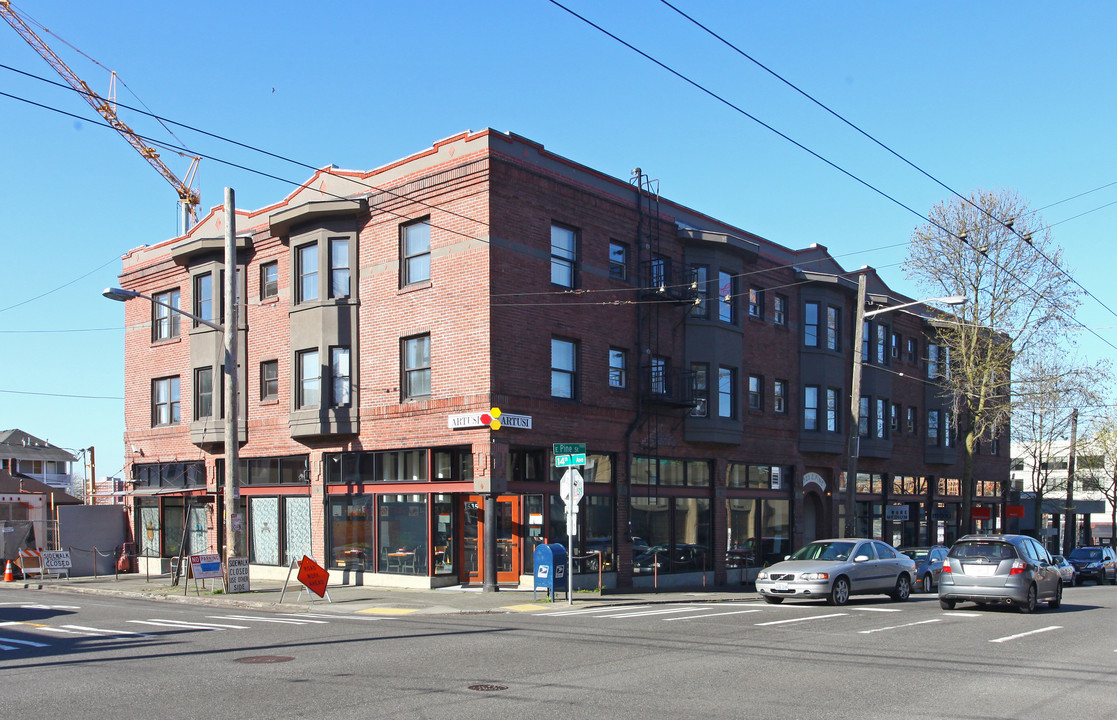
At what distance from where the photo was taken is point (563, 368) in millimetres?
25766

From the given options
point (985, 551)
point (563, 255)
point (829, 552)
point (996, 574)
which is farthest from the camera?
point (563, 255)

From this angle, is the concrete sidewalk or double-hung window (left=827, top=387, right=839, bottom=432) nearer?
the concrete sidewalk

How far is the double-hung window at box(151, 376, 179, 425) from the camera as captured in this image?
3344cm

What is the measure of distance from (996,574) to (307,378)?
18.2m

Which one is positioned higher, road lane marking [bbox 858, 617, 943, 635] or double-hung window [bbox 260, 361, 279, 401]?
double-hung window [bbox 260, 361, 279, 401]

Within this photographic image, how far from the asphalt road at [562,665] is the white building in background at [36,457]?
3580 inches

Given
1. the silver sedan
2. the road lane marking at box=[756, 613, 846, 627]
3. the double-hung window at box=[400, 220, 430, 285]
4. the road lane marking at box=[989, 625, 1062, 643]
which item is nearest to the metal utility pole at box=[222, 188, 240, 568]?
the double-hung window at box=[400, 220, 430, 285]

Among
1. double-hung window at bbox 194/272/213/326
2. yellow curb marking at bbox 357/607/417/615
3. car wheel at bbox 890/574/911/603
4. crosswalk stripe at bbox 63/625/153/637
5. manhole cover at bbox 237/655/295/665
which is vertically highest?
double-hung window at bbox 194/272/213/326

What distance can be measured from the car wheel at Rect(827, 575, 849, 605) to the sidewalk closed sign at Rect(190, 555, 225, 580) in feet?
48.2

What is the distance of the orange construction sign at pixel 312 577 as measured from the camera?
2173cm

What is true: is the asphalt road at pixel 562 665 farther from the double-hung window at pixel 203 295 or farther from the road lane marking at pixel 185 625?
the double-hung window at pixel 203 295

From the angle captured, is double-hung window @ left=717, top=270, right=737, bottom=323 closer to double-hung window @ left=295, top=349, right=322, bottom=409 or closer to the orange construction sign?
double-hung window @ left=295, top=349, right=322, bottom=409

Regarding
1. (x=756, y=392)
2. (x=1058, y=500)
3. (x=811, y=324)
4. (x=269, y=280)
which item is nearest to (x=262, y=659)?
(x=269, y=280)

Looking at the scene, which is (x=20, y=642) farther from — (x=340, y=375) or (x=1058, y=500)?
(x=1058, y=500)
